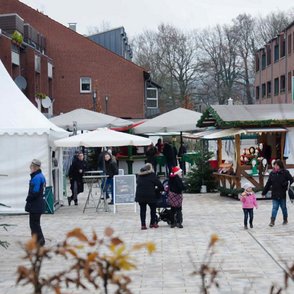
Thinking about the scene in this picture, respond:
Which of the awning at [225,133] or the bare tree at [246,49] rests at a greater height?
the bare tree at [246,49]

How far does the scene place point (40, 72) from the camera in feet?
143

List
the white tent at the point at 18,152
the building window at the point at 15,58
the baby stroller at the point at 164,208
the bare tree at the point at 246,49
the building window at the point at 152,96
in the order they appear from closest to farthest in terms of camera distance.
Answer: the baby stroller at the point at 164,208 → the white tent at the point at 18,152 → the building window at the point at 15,58 → the building window at the point at 152,96 → the bare tree at the point at 246,49

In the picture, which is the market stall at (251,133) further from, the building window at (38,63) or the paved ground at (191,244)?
the building window at (38,63)

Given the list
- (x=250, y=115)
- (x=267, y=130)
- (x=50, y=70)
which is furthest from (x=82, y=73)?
(x=267, y=130)

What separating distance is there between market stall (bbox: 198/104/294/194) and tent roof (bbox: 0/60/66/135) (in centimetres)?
565

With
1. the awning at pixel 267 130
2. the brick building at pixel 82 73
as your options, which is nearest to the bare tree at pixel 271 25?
the brick building at pixel 82 73

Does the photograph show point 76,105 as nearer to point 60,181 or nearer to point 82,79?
point 82,79

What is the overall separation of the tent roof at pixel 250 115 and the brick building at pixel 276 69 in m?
28.8

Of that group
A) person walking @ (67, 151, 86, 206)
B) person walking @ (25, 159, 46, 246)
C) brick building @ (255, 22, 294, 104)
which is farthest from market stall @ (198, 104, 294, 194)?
brick building @ (255, 22, 294, 104)

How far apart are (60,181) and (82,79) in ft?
101

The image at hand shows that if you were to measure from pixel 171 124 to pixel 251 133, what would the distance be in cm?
685

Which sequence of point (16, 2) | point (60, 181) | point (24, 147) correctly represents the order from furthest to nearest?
point (16, 2) → point (60, 181) → point (24, 147)

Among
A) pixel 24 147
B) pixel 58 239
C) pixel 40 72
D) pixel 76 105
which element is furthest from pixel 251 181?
pixel 76 105

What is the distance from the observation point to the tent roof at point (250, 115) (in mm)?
21634
